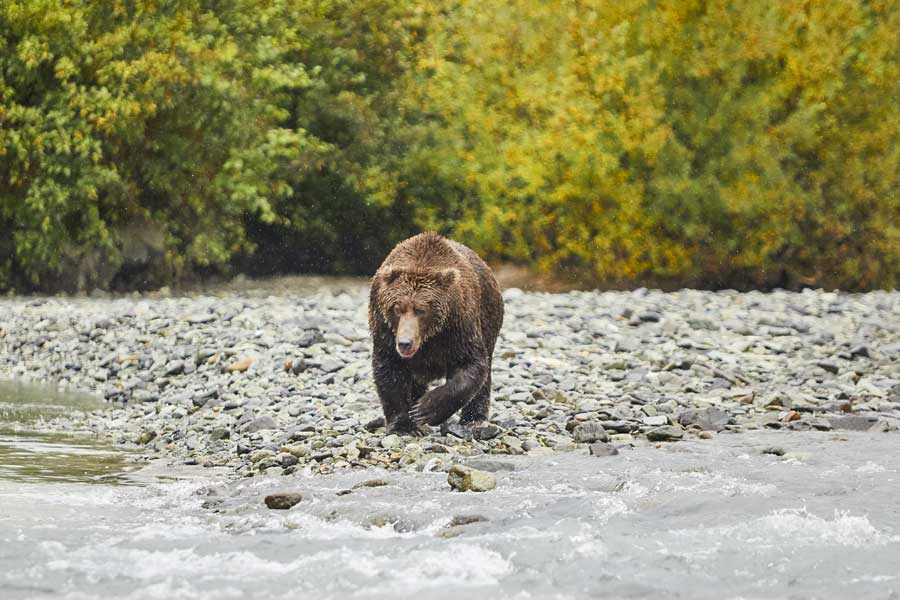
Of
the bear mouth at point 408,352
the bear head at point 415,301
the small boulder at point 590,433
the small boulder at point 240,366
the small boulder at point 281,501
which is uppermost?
the bear head at point 415,301

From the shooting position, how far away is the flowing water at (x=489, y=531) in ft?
17.6

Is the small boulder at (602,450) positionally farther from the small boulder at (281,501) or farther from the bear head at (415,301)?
the small boulder at (281,501)

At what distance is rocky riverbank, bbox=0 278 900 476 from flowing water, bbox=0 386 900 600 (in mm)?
650

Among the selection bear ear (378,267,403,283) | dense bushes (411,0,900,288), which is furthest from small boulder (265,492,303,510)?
dense bushes (411,0,900,288)

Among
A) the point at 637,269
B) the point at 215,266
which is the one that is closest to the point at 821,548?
the point at 637,269

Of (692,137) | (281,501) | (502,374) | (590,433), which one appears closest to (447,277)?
(590,433)

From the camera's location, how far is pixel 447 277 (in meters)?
8.23

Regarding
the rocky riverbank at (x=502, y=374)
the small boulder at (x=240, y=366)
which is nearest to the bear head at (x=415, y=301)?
the rocky riverbank at (x=502, y=374)

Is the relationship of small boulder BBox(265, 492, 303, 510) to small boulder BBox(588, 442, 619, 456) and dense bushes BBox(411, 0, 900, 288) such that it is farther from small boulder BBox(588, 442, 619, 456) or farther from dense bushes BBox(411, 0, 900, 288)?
dense bushes BBox(411, 0, 900, 288)

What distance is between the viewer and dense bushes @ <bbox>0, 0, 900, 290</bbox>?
68.0 ft

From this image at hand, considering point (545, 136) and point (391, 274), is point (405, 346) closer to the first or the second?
point (391, 274)

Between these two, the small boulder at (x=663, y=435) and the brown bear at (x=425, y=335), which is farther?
the small boulder at (x=663, y=435)

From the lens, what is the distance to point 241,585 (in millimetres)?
5309

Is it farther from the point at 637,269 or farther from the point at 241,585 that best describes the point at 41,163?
the point at 241,585
